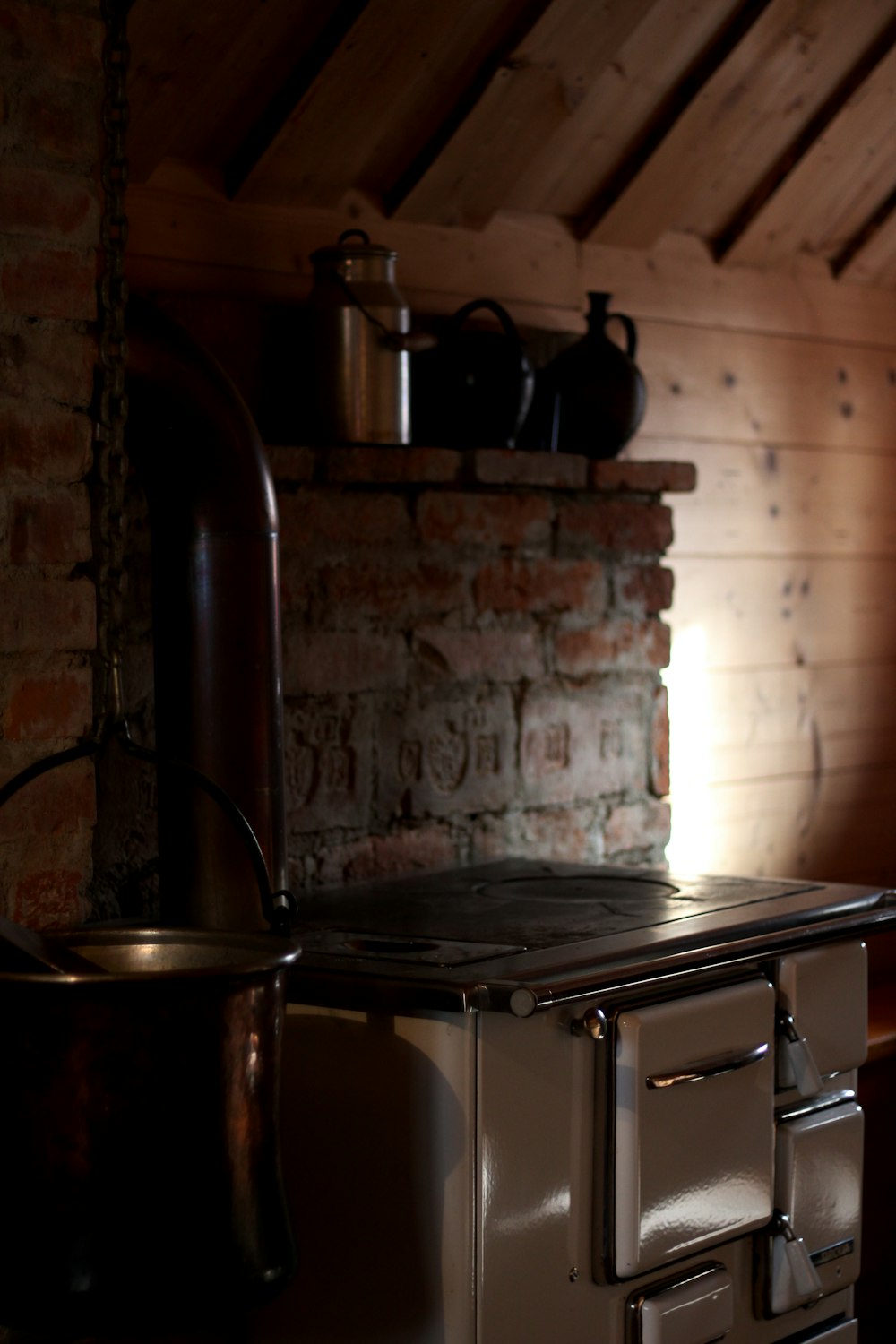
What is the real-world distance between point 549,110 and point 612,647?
0.93 metres

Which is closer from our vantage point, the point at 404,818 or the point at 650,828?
the point at 404,818

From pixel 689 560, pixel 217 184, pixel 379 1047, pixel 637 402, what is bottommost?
pixel 379 1047

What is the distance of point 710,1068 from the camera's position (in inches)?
77.3

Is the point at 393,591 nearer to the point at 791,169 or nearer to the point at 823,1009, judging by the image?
the point at 823,1009

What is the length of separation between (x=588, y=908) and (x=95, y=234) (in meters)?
1.08

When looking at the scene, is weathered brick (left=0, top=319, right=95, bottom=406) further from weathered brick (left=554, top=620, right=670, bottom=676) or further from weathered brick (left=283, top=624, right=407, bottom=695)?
weathered brick (left=554, top=620, right=670, bottom=676)

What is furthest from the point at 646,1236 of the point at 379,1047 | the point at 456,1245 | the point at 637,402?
the point at 637,402

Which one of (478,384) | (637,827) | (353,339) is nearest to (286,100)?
(353,339)

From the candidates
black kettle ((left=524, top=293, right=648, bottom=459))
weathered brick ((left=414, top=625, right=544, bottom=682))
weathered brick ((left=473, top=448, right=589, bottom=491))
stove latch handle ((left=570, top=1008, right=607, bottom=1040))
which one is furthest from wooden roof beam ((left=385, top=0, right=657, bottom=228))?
stove latch handle ((left=570, top=1008, right=607, bottom=1040))

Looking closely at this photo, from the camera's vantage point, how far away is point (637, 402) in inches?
114

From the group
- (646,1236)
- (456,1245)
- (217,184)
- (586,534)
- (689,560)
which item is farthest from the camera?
(689,560)

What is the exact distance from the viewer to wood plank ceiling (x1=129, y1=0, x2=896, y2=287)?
2.38 metres

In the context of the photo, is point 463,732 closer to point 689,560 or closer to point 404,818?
Answer: point 404,818

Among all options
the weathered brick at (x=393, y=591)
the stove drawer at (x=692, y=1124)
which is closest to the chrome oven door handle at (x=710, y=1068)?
the stove drawer at (x=692, y=1124)
